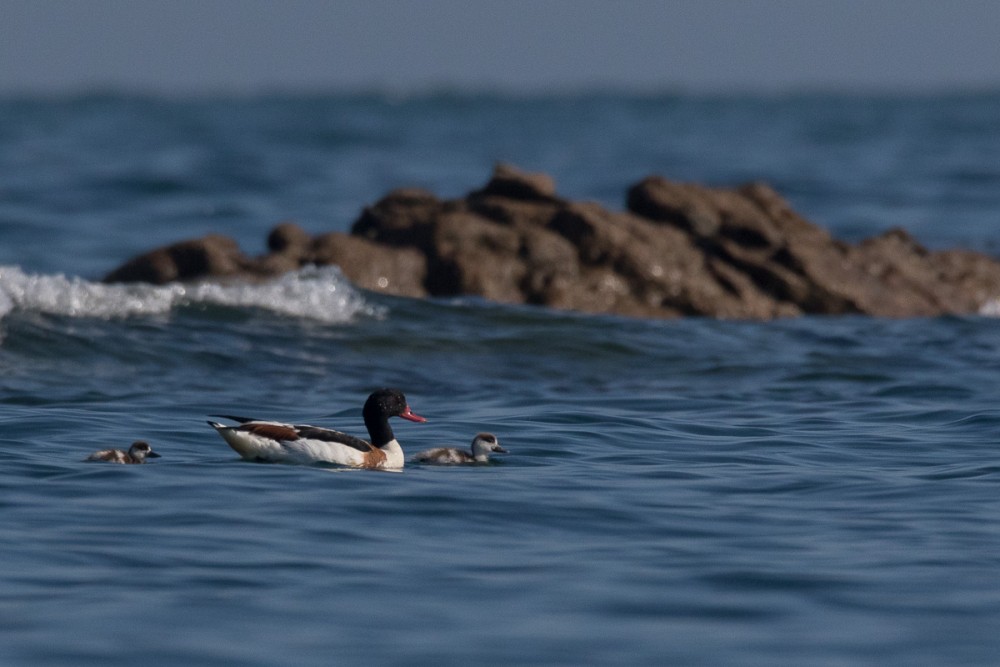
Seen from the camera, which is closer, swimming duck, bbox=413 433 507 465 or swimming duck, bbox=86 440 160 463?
swimming duck, bbox=86 440 160 463

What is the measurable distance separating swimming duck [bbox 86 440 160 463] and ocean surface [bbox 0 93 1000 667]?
11cm

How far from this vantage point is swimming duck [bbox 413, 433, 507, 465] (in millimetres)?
12883

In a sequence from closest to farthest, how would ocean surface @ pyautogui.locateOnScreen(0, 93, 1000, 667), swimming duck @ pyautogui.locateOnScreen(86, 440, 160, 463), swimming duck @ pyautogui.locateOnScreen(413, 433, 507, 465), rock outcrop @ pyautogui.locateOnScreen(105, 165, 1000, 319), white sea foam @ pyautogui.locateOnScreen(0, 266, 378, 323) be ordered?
ocean surface @ pyautogui.locateOnScreen(0, 93, 1000, 667) → swimming duck @ pyautogui.locateOnScreen(86, 440, 160, 463) → swimming duck @ pyautogui.locateOnScreen(413, 433, 507, 465) → white sea foam @ pyautogui.locateOnScreen(0, 266, 378, 323) → rock outcrop @ pyautogui.locateOnScreen(105, 165, 1000, 319)

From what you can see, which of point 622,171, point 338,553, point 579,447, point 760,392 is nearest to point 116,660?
point 338,553

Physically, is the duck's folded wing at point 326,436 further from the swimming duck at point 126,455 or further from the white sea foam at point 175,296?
the white sea foam at point 175,296

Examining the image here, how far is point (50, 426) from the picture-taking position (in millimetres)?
14352

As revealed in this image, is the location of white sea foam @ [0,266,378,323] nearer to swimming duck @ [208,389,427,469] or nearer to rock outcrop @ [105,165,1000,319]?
rock outcrop @ [105,165,1000,319]

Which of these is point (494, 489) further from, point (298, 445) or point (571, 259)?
point (571, 259)

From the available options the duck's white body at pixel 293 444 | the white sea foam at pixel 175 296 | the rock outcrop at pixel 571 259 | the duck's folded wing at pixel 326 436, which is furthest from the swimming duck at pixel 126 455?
the rock outcrop at pixel 571 259

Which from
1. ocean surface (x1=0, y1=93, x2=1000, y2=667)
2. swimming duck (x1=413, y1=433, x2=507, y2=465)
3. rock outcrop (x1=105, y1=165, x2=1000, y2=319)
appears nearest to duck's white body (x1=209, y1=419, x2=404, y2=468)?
ocean surface (x1=0, y1=93, x2=1000, y2=667)

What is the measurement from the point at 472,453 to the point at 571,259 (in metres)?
10.2

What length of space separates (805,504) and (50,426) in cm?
661

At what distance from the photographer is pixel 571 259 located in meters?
22.9

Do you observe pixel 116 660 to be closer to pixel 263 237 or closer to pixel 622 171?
pixel 263 237
